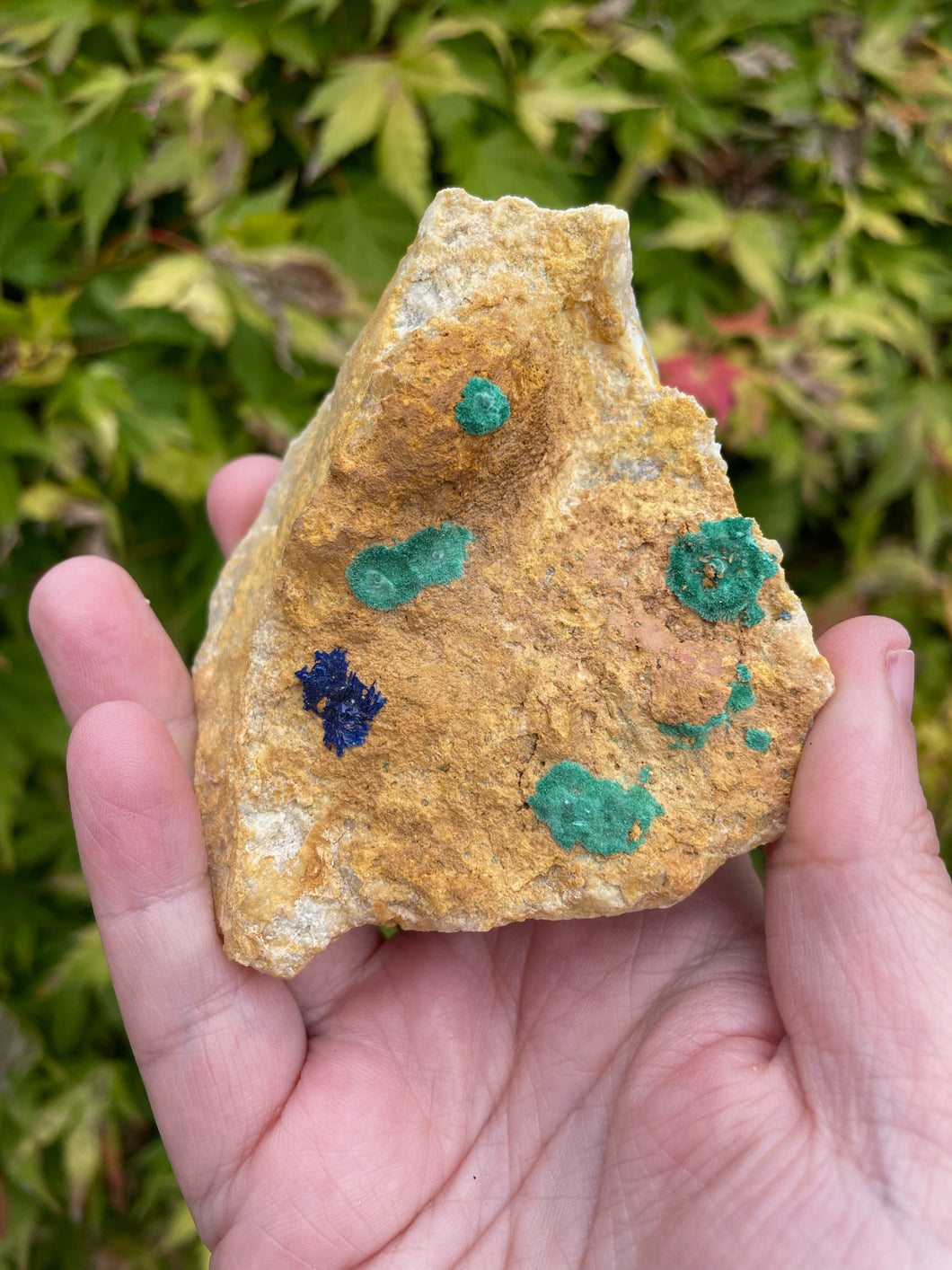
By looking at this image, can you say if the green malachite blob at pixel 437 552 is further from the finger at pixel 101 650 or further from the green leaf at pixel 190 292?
the green leaf at pixel 190 292

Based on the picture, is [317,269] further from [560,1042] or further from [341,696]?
[560,1042]

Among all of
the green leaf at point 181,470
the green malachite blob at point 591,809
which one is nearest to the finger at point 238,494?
the green leaf at point 181,470

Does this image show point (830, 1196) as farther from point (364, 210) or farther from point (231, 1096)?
point (364, 210)

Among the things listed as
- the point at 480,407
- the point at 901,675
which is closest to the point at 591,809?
the point at 901,675

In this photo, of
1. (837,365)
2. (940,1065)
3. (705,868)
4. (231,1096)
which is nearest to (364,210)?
(837,365)

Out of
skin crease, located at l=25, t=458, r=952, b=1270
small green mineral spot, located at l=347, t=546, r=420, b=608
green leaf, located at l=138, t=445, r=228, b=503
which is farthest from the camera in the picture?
green leaf, located at l=138, t=445, r=228, b=503

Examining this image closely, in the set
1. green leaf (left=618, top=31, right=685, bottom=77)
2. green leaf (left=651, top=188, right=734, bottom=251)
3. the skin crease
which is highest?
green leaf (left=618, top=31, right=685, bottom=77)

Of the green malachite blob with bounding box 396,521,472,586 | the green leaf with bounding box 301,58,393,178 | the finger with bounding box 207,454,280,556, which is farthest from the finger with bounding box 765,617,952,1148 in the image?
the green leaf with bounding box 301,58,393,178

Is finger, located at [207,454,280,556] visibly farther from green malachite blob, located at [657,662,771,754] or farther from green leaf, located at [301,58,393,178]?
green malachite blob, located at [657,662,771,754]
